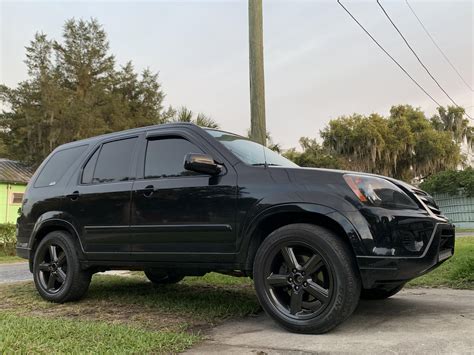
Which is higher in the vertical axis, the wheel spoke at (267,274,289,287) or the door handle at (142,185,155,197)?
the door handle at (142,185,155,197)

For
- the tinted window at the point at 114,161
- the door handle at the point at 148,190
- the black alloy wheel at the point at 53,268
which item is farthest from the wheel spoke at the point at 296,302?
the black alloy wheel at the point at 53,268

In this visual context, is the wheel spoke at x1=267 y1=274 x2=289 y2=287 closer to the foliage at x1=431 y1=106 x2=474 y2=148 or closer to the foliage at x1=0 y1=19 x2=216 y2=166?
the foliage at x1=0 y1=19 x2=216 y2=166

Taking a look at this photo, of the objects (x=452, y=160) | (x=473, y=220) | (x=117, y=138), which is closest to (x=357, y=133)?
(x=452, y=160)

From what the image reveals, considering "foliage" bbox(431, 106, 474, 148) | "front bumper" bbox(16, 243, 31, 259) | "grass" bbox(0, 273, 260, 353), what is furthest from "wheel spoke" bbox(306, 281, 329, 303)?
"foliage" bbox(431, 106, 474, 148)

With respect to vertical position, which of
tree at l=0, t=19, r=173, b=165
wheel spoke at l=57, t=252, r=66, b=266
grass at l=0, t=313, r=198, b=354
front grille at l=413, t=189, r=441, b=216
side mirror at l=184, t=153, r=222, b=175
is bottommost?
grass at l=0, t=313, r=198, b=354

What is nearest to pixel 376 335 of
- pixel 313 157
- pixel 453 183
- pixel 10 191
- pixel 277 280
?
pixel 277 280

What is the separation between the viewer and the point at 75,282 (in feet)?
17.6

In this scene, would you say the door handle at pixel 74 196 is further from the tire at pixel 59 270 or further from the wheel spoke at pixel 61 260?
the wheel spoke at pixel 61 260

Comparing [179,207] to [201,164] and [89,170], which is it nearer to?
[201,164]

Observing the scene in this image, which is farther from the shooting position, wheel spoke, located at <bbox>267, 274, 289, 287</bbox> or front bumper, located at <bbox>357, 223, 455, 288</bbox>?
wheel spoke, located at <bbox>267, 274, 289, 287</bbox>

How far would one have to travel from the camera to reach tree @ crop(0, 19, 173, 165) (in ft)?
79.3

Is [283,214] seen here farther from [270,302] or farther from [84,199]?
[84,199]

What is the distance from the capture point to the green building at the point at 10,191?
24406 millimetres

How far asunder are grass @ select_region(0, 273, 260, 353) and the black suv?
16.5 inches
